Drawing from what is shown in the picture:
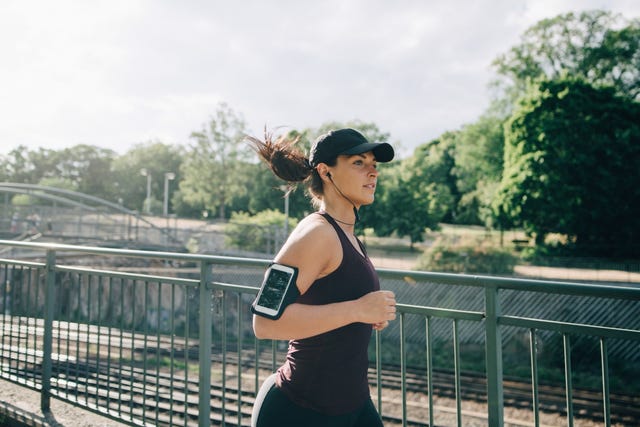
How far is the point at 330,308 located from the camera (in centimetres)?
176

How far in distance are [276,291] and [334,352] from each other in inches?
13.5

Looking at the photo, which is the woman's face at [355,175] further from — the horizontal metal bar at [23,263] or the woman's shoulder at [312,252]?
the horizontal metal bar at [23,263]

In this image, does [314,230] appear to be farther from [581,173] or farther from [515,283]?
[581,173]

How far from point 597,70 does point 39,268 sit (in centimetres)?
4362

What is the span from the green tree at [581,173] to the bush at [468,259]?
17.2 ft

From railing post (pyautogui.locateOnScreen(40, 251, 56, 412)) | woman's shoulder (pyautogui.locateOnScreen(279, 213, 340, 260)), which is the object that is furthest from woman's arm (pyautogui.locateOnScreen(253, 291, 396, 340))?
railing post (pyautogui.locateOnScreen(40, 251, 56, 412))

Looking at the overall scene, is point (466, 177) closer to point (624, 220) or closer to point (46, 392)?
point (624, 220)

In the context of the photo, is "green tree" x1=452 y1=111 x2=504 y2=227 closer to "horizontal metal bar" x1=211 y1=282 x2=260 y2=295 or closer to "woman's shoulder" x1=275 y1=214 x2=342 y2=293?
"horizontal metal bar" x1=211 y1=282 x2=260 y2=295

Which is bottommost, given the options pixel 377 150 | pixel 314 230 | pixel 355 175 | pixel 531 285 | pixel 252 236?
pixel 531 285

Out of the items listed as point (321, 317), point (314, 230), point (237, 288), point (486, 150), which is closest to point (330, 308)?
point (321, 317)

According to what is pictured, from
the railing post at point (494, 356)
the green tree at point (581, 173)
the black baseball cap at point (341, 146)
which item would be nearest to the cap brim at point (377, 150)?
the black baseball cap at point (341, 146)

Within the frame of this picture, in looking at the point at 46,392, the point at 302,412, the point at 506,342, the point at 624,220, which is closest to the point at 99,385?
the point at 46,392

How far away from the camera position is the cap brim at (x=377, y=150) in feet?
6.27

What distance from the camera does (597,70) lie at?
3928cm
